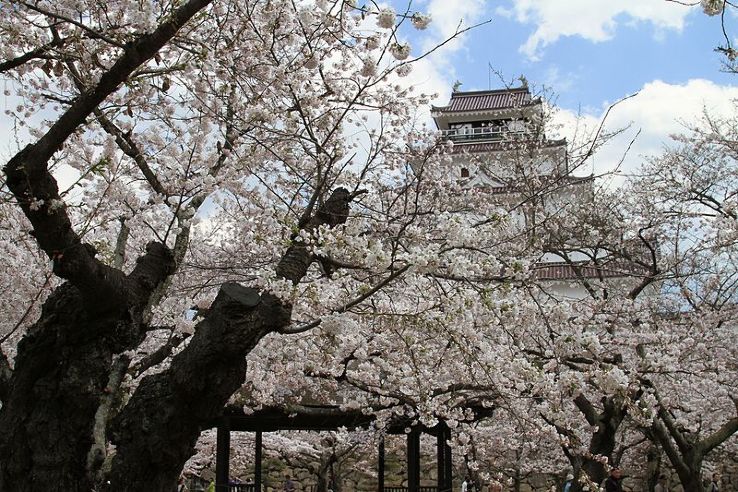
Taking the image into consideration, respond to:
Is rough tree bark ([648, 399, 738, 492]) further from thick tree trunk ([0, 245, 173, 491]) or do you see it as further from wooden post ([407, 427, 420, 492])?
thick tree trunk ([0, 245, 173, 491])

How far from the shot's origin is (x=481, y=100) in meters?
26.5

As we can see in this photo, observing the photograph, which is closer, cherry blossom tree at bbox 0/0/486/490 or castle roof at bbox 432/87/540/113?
cherry blossom tree at bbox 0/0/486/490

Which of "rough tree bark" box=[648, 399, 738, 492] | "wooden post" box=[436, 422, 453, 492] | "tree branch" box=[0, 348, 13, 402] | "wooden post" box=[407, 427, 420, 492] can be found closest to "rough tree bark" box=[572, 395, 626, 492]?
"rough tree bark" box=[648, 399, 738, 492]

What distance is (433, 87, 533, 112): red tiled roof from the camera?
998 inches

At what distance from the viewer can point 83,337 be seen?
430cm

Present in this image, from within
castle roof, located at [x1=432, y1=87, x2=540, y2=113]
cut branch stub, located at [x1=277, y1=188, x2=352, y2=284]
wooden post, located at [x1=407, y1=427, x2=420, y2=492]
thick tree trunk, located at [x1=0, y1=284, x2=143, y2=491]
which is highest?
castle roof, located at [x1=432, y1=87, x2=540, y2=113]

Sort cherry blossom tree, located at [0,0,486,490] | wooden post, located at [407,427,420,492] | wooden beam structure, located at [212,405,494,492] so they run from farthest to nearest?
wooden post, located at [407,427,420,492] → wooden beam structure, located at [212,405,494,492] → cherry blossom tree, located at [0,0,486,490]

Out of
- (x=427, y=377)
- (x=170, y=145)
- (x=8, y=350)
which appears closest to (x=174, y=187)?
(x=170, y=145)

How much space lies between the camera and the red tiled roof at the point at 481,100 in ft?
83.1

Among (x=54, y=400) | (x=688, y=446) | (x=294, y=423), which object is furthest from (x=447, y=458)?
(x=54, y=400)

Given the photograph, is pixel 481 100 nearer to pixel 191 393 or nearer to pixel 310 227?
pixel 310 227

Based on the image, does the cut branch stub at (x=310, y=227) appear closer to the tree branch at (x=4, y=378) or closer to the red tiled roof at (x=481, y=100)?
the tree branch at (x=4, y=378)

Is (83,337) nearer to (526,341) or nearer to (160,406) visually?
(160,406)

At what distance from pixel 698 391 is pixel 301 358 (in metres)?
7.79
